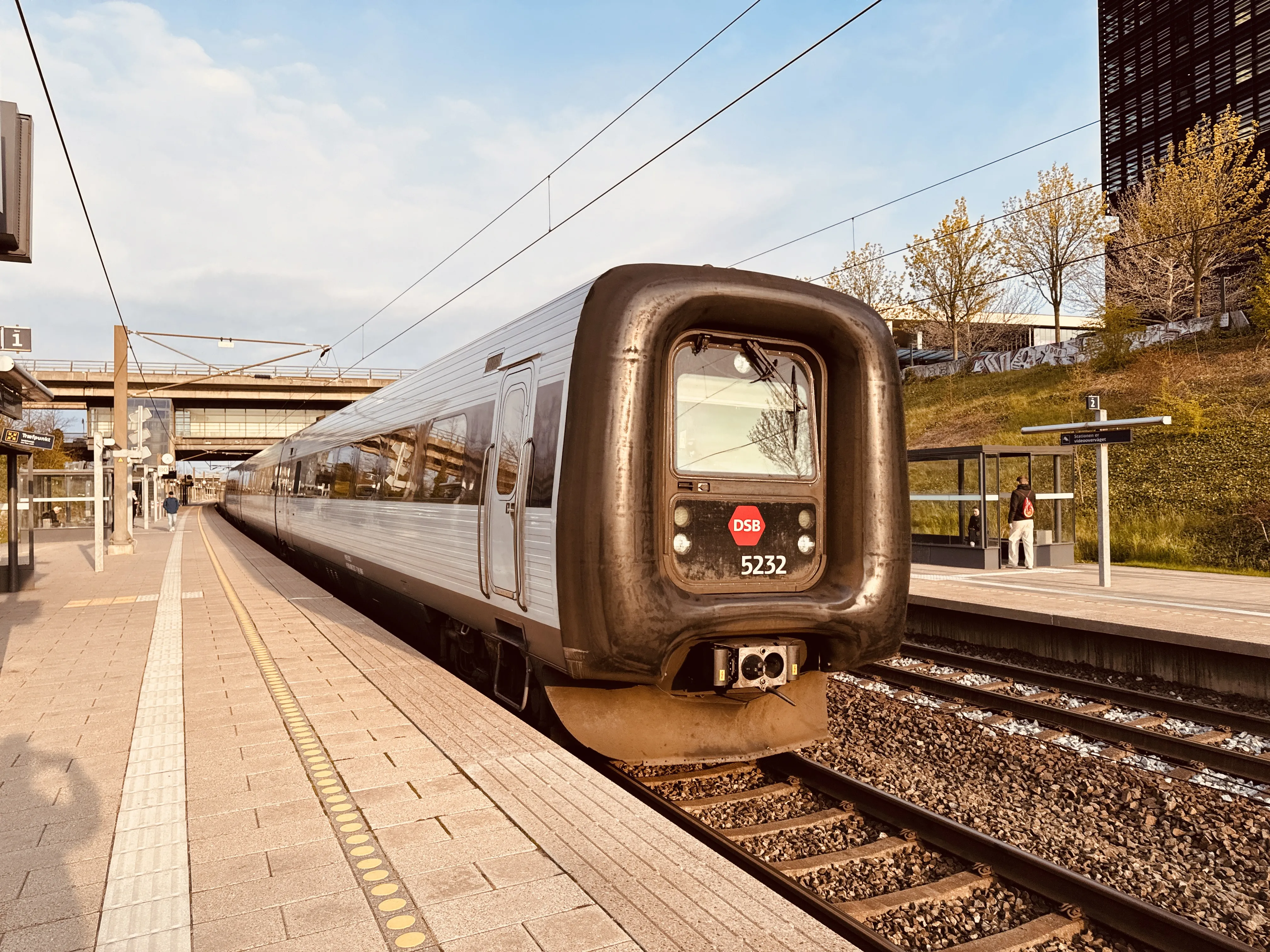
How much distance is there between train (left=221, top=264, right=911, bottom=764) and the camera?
4.70 m

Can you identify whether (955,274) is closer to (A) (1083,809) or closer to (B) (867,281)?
(B) (867,281)

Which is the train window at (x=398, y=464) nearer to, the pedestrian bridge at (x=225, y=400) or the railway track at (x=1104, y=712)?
the railway track at (x=1104, y=712)

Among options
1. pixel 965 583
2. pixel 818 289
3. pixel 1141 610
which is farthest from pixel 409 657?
pixel 965 583

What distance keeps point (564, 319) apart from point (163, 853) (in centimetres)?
334

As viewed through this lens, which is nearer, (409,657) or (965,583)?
(409,657)

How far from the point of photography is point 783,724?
5613mm

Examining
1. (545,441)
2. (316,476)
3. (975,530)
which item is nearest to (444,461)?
(545,441)

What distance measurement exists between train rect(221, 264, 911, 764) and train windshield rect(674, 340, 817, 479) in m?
0.01

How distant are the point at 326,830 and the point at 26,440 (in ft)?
42.1

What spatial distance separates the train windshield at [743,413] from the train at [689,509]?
0.5 inches

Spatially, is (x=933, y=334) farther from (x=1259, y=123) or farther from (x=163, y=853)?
(x=163, y=853)

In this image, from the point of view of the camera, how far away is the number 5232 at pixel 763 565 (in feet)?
16.8

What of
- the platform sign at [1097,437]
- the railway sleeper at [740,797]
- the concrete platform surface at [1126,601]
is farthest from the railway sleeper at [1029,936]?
the platform sign at [1097,437]

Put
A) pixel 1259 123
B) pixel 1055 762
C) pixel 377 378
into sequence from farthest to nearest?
1. pixel 377 378
2. pixel 1259 123
3. pixel 1055 762
